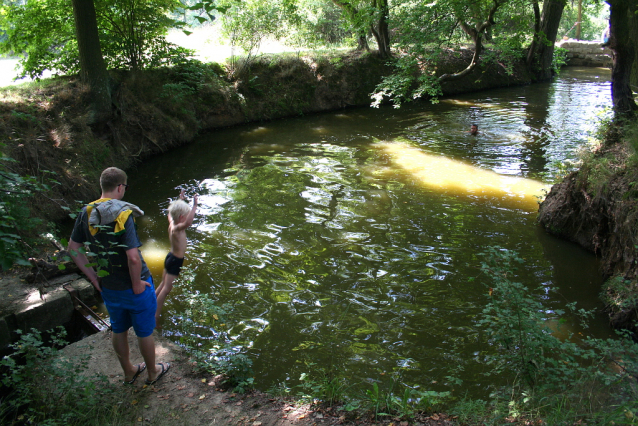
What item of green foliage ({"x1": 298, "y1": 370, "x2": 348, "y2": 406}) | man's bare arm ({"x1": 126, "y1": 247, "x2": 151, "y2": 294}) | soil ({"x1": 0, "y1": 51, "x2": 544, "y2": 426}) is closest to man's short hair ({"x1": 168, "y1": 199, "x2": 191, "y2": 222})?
man's bare arm ({"x1": 126, "y1": 247, "x2": 151, "y2": 294})

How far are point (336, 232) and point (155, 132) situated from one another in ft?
27.0

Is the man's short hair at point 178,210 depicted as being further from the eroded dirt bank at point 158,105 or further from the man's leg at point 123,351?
the man's leg at point 123,351

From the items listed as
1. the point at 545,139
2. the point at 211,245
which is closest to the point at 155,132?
the point at 211,245

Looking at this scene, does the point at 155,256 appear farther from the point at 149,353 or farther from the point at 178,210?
the point at 149,353

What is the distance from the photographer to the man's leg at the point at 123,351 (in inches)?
151

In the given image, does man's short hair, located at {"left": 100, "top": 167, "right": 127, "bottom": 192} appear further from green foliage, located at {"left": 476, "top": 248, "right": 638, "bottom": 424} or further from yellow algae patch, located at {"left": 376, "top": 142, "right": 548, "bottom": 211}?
yellow algae patch, located at {"left": 376, "top": 142, "right": 548, "bottom": 211}

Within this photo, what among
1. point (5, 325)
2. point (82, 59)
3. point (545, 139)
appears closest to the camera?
point (5, 325)

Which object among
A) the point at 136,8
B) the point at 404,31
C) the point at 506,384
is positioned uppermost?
the point at 136,8

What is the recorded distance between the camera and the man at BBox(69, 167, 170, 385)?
3486 millimetres

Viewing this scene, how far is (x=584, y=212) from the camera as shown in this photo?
6.89 m

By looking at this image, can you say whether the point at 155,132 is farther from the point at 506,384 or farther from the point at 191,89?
the point at 506,384

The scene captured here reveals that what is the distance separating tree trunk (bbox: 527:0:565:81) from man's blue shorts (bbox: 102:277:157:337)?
2542 cm

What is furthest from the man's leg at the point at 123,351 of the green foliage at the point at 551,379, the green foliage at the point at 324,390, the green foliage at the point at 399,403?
the green foliage at the point at 551,379

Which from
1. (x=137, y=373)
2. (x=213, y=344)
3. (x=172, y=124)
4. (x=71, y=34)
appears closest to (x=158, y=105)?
(x=172, y=124)
